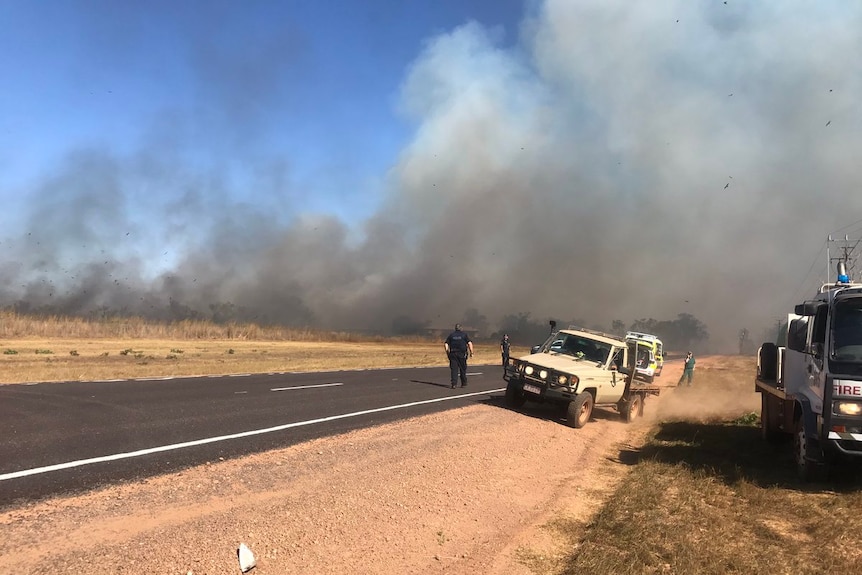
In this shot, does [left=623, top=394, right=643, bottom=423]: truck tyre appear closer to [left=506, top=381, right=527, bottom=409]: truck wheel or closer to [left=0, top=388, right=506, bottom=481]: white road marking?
[left=506, top=381, right=527, bottom=409]: truck wheel

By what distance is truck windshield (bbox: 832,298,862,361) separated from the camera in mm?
7484

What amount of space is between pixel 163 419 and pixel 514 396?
7816mm

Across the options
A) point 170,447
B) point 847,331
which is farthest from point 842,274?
point 170,447

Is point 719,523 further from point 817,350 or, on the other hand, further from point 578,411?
point 578,411

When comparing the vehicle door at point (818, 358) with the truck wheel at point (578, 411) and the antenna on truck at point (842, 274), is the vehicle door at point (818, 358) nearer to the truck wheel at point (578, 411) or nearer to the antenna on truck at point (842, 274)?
the antenna on truck at point (842, 274)

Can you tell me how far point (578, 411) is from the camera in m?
12.6

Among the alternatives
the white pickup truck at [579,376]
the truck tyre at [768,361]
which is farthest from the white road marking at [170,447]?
the truck tyre at [768,361]

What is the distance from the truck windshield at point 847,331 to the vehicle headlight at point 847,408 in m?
0.58

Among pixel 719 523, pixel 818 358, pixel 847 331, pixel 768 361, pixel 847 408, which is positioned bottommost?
pixel 719 523

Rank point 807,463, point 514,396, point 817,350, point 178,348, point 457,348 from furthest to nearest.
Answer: point 178,348 < point 457,348 < point 514,396 < point 817,350 < point 807,463

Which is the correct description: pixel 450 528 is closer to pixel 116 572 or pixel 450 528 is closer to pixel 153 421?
pixel 116 572

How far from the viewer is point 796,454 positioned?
852 centimetres

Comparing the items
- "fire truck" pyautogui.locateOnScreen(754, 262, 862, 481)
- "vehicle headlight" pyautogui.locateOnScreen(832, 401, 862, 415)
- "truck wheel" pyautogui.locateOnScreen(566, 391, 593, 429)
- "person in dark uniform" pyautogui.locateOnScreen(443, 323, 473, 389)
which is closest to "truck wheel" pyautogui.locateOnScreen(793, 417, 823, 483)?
"fire truck" pyautogui.locateOnScreen(754, 262, 862, 481)

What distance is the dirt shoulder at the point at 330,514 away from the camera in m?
4.72
